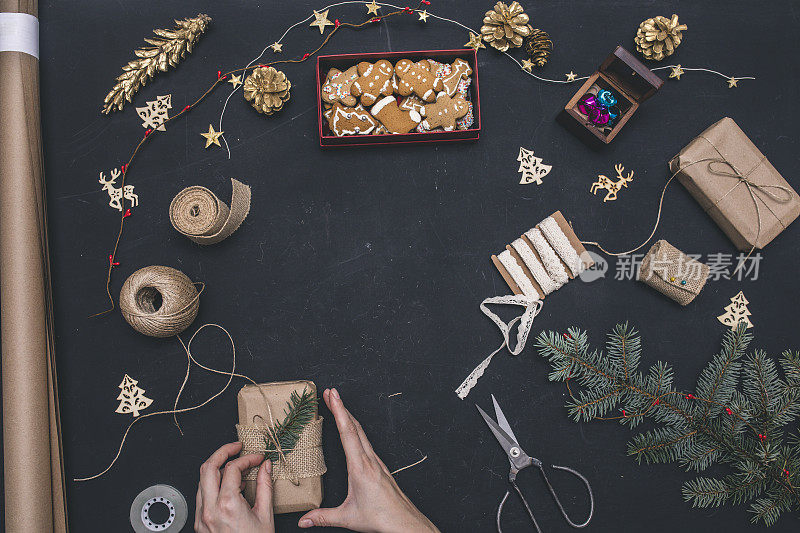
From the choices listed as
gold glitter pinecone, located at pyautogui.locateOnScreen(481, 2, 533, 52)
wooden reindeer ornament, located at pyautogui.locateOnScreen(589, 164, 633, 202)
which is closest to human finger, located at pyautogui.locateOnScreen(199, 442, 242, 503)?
wooden reindeer ornament, located at pyautogui.locateOnScreen(589, 164, 633, 202)

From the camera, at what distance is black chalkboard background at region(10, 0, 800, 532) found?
4.65 feet

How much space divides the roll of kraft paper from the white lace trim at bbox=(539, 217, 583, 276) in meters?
1.30

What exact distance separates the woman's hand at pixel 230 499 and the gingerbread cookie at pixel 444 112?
0.95 m

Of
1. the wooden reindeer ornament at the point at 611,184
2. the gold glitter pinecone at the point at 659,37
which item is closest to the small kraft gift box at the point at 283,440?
the wooden reindeer ornament at the point at 611,184

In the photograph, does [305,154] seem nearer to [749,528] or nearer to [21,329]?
[21,329]

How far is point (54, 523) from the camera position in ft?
4.40

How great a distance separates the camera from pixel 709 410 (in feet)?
4.47

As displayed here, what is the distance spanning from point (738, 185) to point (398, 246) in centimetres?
91

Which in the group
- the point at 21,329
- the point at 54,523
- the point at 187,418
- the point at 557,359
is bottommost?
the point at 54,523

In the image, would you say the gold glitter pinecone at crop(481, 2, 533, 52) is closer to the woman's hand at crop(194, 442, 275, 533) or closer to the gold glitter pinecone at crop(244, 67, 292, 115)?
the gold glitter pinecone at crop(244, 67, 292, 115)

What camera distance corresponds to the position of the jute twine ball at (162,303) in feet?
4.26

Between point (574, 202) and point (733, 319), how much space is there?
0.53 metres

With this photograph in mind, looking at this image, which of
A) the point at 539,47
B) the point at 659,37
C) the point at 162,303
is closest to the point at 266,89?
the point at 162,303

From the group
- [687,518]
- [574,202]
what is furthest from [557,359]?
[687,518]
